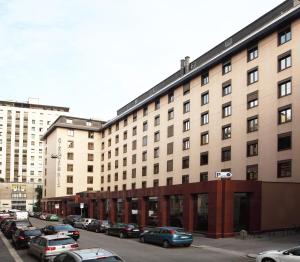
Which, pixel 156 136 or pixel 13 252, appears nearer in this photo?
pixel 13 252

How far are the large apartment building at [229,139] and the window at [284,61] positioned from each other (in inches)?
3.6

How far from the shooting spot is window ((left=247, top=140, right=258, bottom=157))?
42844 mm

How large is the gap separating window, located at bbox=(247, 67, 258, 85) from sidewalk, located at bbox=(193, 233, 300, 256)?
15511 millimetres

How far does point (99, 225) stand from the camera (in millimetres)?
48375

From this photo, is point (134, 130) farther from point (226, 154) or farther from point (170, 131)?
point (226, 154)

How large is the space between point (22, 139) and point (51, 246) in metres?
138

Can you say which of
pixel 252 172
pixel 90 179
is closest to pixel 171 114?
pixel 252 172

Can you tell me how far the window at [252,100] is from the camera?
43344 millimetres

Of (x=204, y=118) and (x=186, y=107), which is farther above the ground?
(x=186, y=107)

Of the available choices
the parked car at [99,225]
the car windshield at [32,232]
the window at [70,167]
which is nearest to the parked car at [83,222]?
the parked car at [99,225]

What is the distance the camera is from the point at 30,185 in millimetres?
138625

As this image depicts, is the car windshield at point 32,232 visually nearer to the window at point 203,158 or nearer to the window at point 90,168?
the window at point 203,158

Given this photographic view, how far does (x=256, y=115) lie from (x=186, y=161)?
14.5 m

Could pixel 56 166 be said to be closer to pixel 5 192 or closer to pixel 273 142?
pixel 5 192
